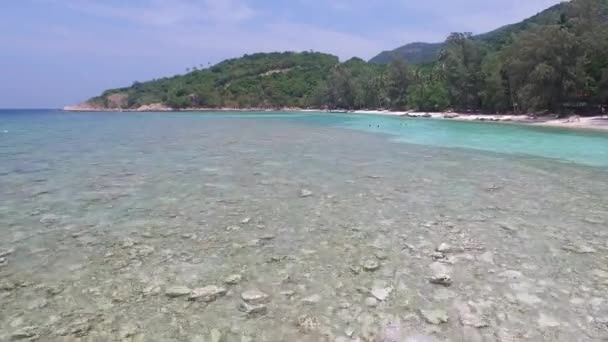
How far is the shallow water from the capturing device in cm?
399

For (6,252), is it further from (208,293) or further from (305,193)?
(305,193)

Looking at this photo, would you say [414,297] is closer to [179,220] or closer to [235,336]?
[235,336]

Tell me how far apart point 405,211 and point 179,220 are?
4566mm

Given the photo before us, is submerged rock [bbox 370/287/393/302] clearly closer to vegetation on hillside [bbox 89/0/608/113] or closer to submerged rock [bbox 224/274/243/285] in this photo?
submerged rock [bbox 224/274/243/285]

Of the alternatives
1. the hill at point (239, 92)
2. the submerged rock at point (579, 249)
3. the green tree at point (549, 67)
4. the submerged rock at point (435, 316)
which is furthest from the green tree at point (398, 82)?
the submerged rock at point (435, 316)

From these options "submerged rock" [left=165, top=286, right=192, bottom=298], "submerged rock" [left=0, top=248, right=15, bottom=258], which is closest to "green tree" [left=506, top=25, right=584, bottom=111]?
"submerged rock" [left=165, top=286, right=192, bottom=298]

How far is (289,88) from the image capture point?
16612 centimetres

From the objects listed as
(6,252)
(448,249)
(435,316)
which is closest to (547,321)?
(435,316)

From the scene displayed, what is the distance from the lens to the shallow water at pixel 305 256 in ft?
13.1

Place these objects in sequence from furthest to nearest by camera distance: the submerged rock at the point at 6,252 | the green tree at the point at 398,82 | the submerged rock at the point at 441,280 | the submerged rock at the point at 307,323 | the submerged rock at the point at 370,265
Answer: the green tree at the point at 398,82 → the submerged rock at the point at 6,252 → the submerged rock at the point at 370,265 → the submerged rock at the point at 441,280 → the submerged rock at the point at 307,323

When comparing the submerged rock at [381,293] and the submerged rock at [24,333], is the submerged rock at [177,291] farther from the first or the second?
the submerged rock at [381,293]

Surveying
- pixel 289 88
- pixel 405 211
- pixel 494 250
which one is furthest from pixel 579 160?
pixel 289 88

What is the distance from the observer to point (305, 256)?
5.79 meters

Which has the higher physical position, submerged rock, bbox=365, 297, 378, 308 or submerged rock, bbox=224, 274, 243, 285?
submerged rock, bbox=224, 274, 243, 285
